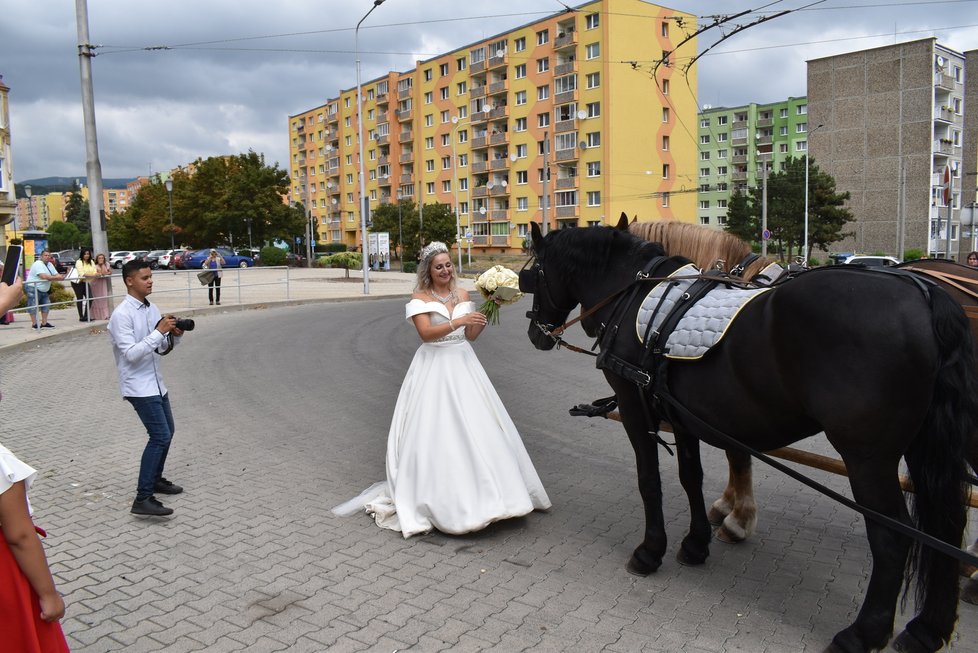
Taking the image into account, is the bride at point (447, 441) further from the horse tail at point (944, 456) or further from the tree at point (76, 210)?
the tree at point (76, 210)

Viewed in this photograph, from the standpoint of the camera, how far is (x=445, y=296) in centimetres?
543

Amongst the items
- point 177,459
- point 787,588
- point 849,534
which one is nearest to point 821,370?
point 787,588

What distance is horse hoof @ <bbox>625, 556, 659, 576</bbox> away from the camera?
4324 mm

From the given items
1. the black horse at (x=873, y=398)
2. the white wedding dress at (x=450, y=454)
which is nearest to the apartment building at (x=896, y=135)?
the white wedding dress at (x=450, y=454)

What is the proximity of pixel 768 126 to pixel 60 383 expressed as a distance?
10291cm

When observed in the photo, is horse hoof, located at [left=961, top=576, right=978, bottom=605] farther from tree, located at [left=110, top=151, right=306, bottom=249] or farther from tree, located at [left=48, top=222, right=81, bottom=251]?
tree, located at [left=48, top=222, right=81, bottom=251]

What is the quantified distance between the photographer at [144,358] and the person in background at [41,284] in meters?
13.2

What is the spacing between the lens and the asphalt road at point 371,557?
3707mm

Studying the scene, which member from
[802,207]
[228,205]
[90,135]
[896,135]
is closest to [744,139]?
[896,135]

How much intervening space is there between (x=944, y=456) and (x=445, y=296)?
3345mm

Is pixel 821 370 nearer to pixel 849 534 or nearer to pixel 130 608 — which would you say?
pixel 849 534

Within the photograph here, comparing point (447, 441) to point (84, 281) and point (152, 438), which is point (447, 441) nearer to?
point (152, 438)

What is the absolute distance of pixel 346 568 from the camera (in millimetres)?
4508

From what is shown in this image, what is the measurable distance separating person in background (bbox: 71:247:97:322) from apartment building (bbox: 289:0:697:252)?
33.9 m
